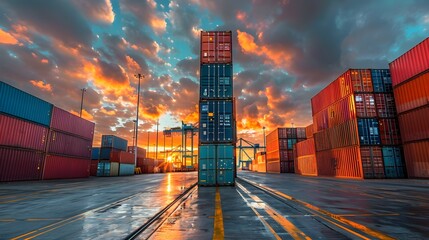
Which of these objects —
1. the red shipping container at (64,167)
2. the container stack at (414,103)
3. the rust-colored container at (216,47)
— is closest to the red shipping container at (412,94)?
the container stack at (414,103)

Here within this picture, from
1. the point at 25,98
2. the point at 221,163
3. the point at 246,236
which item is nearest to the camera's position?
the point at 246,236

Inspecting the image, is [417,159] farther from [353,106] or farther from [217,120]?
[217,120]

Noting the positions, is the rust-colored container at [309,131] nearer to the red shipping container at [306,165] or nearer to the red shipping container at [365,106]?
the red shipping container at [306,165]

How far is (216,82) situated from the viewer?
74.5 ft

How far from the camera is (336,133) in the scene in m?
37.8

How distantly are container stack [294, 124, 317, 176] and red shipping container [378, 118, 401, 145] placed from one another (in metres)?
13.5

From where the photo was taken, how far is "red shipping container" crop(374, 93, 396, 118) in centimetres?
3388

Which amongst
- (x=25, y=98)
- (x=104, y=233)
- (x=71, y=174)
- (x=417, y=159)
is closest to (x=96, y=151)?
(x=71, y=174)

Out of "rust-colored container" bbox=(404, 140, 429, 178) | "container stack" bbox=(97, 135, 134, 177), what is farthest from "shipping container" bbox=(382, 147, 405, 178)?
"container stack" bbox=(97, 135, 134, 177)

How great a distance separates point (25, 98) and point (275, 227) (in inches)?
1308

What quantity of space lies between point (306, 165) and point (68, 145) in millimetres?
47312

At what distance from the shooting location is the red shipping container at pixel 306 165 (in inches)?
1871

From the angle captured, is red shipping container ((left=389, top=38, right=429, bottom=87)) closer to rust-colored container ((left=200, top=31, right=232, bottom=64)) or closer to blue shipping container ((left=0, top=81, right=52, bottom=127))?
rust-colored container ((left=200, top=31, right=232, bottom=64))

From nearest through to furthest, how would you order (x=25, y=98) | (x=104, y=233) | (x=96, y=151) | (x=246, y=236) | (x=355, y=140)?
(x=246, y=236) → (x=104, y=233) → (x=25, y=98) → (x=355, y=140) → (x=96, y=151)
